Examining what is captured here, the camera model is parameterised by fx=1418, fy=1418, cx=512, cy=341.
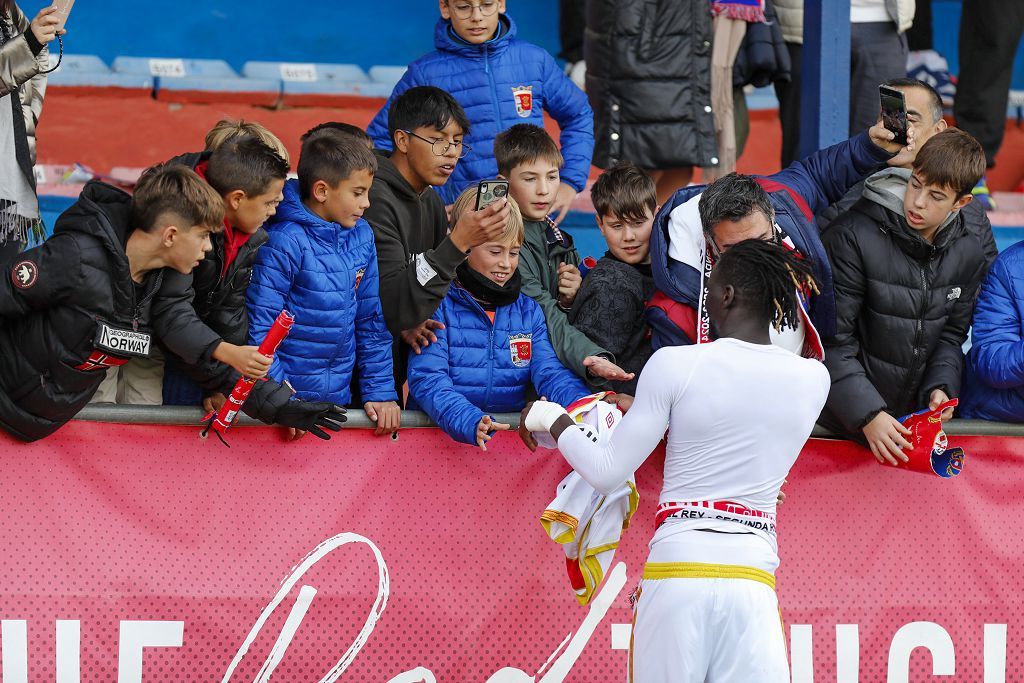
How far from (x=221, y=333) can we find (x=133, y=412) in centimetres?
39

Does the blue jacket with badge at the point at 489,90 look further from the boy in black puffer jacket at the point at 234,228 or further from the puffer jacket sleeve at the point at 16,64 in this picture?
the puffer jacket sleeve at the point at 16,64

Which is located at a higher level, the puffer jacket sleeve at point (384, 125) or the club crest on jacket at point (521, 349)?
the puffer jacket sleeve at point (384, 125)

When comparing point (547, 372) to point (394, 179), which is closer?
point (547, 372)

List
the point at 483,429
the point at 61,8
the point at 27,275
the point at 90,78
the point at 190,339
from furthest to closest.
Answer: the point at 90,78 < the point at 61,8 < the point at 483,429 < the point at 190,339 < the point at 27,275

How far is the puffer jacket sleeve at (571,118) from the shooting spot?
21.1 ft

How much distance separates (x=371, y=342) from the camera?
4977mm

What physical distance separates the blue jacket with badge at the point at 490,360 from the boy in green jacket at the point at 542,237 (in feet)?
0.26

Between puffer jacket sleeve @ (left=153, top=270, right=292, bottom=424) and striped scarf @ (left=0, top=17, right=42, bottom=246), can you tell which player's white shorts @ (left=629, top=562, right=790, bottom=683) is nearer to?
puffer jacket sleeve @ (left=153, top=270, right=292, bottom=424)

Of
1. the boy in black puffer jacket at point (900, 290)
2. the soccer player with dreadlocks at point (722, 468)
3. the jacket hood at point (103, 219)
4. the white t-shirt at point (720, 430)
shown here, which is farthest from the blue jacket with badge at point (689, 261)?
the jacket hood at point (103, 219)

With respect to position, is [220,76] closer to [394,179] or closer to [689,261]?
[394,179]

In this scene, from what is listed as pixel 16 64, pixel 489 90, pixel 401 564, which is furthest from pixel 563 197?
pixel 16 64

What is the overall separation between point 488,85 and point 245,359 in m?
2.37

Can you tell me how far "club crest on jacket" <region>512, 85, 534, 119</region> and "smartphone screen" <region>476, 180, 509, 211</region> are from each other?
168 centimetres

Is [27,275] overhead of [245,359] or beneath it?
overhead
